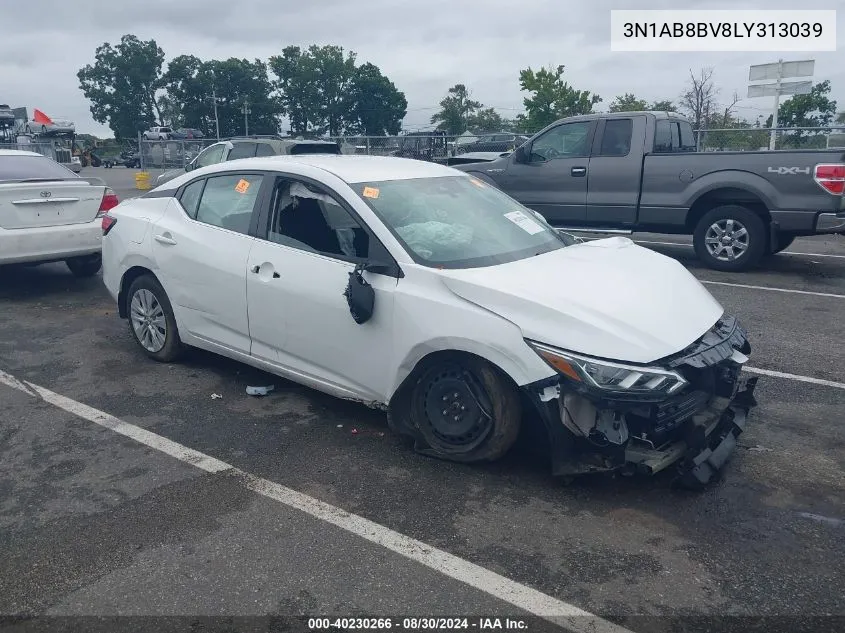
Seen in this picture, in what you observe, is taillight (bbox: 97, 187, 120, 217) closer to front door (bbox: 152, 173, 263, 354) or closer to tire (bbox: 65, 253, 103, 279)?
tire (bbox: 65, 253, 103, 279)

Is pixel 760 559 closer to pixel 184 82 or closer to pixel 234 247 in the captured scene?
pixel 234 247

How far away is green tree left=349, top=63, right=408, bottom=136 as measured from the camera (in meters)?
101

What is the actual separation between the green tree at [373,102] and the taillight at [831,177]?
3765 inches

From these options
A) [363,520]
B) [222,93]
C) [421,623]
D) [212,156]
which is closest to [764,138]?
[212,156]

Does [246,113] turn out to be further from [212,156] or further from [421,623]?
[421,623]

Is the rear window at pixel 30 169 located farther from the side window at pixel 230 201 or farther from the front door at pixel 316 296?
the front door at pixel 316 296

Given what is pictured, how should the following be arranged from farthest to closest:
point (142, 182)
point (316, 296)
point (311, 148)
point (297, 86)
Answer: point (297, 86)
point (142, 182)
point (311, 148)
point (316, 296)

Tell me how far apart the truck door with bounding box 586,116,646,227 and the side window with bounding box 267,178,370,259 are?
644 centimetres

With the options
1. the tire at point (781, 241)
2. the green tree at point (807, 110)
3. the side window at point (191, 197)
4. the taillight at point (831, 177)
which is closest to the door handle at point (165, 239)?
the side window at point (191, 197)

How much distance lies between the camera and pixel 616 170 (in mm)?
10133

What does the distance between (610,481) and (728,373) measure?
0.84 metres

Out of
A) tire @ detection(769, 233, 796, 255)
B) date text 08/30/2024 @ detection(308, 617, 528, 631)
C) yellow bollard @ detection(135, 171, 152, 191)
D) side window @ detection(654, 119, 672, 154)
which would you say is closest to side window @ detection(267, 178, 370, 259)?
date text 08/30/2024 @ detection(308, 617, 528, 631)

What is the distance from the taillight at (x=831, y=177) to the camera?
8.48 metres

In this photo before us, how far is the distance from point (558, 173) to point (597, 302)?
7325mm
